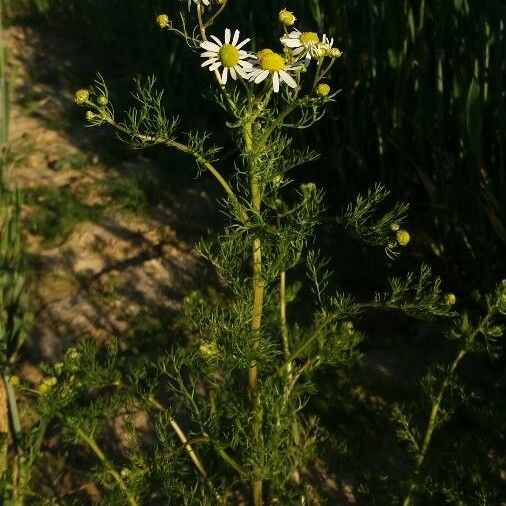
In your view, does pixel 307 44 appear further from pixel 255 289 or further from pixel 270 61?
pixel 255 289

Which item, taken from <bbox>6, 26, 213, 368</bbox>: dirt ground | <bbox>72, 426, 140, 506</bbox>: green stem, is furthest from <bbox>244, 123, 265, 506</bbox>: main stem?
<bbox>6, 26, 213, 368</bbox>: dirt ground

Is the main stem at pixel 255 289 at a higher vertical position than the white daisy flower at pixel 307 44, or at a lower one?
lower

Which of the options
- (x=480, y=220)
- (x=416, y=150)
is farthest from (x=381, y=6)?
(x=480, y=220)

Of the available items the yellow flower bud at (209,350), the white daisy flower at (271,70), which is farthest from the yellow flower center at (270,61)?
the yellow flower bud at (209,350)

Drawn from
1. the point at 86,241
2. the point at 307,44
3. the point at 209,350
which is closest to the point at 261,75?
the point at 307,44

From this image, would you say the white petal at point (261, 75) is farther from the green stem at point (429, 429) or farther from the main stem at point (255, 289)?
the green stem at point (429, 429)

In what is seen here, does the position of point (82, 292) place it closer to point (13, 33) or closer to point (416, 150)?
point (416, 150)
